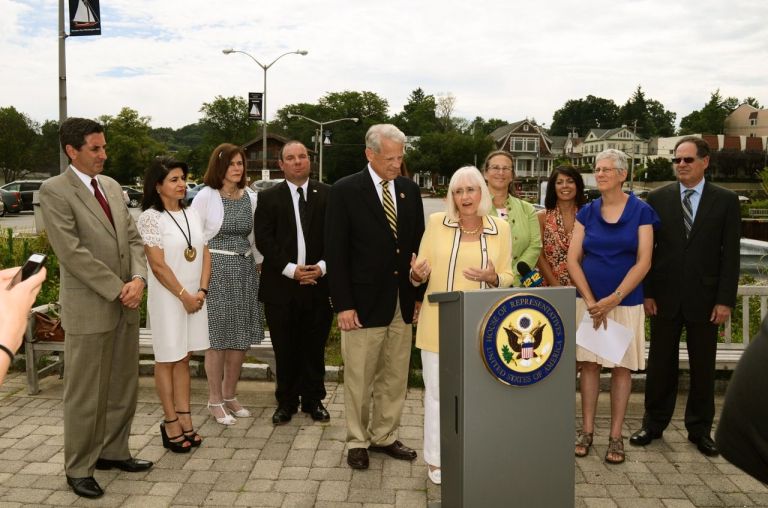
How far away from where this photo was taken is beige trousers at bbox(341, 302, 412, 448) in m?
4.36

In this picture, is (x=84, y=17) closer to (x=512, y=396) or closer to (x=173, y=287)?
(x=173, y=287)

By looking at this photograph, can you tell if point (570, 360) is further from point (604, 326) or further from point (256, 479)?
point (256, 479)

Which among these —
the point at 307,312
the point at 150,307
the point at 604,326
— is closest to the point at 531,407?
the point at 604,326

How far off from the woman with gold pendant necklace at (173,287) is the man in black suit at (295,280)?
0.61 metres

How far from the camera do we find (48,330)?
575 centimetres

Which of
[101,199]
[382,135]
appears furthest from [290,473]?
[382,135]

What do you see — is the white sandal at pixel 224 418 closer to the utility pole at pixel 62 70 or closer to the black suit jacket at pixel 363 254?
the black suit jacket at pixel 363 254

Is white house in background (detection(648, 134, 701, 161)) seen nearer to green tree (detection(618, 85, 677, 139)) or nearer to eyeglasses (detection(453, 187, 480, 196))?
green tree (detection(618, 85, 677, 139))

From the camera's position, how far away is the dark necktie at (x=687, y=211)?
467 centimetres

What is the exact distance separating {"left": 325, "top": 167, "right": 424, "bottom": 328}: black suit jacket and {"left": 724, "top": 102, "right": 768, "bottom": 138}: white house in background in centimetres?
12920

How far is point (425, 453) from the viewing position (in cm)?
414

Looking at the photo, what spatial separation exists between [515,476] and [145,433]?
2990 millimetres

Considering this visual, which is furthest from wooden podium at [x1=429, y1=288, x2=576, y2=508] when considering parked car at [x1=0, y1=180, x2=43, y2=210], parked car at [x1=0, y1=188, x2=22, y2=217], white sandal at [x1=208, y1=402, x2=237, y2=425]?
parked car at [x1=0, y1=180, x2=43, y2=210]

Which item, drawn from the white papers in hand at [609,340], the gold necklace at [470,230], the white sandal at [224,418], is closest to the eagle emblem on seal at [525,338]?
the gold necklace at [470,230]
